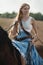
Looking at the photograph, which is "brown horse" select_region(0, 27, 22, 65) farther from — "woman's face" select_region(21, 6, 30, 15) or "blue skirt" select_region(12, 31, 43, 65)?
"woman's face" select_region(21, 6, 30, 15)

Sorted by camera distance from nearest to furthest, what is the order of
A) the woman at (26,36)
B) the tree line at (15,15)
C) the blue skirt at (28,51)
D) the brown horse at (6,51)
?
the brown horse at (6,51) → the blue skirt at (28,51) → the woman at (26,36) → the tree line at (15,15)

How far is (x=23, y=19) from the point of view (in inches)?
200

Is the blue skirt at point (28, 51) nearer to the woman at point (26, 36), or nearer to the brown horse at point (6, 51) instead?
the woman at point (26, 36)

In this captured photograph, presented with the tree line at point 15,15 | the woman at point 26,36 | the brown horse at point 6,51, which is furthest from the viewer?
the tree line at point 15,15

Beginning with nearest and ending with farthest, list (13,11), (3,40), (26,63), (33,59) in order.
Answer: (3,40), (26,63), (33,59), (13,11)

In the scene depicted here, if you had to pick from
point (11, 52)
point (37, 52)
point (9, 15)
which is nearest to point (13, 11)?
point (9, 15)

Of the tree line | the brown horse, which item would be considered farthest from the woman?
the tree line

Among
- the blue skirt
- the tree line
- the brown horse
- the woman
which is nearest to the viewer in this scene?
the brown horse

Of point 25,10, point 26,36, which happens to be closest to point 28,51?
point 26,36

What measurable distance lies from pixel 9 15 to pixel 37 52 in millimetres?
9496

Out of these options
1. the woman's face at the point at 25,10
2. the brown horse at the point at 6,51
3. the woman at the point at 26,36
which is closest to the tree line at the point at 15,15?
the woman at the point at 26,36

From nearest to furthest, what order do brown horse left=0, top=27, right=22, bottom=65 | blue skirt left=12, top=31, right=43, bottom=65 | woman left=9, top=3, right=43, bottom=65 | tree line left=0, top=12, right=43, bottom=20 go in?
brown horse left=0, top=27, right=22, bottom=65 → blue skirt left=12, top=31, right=43, bottom=65 → woman left=9, top=3, right=43, bottom=65 → tree line left=0, top=12, right=43, bottom=20

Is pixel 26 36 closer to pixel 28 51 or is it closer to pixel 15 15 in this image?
pixel 28 51

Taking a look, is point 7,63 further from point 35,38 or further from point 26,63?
point 35,38
